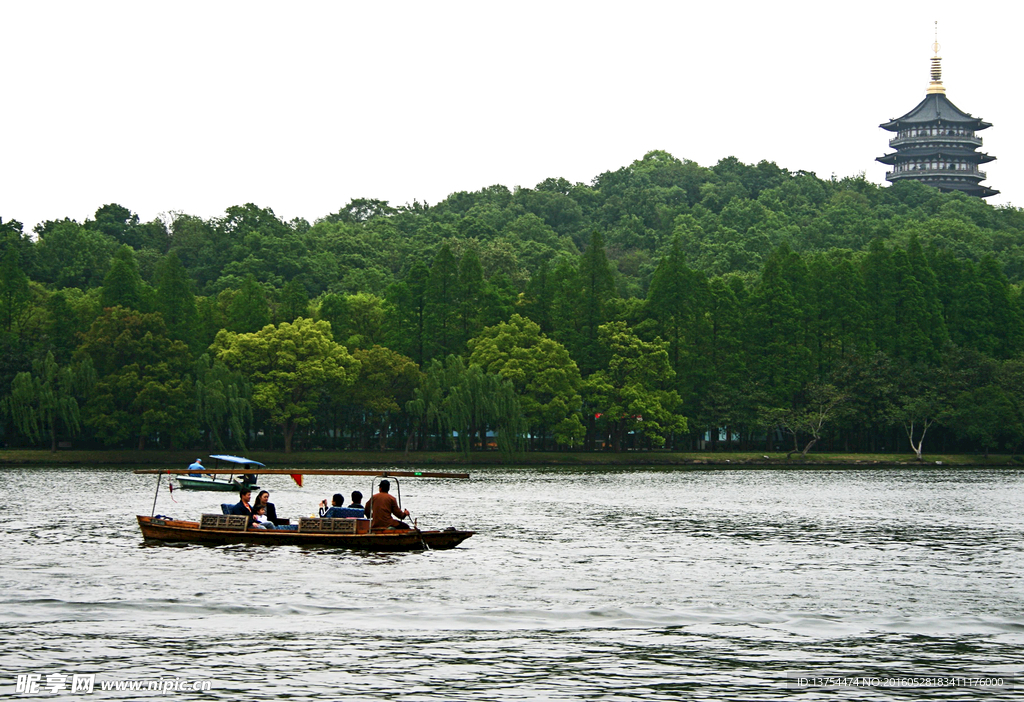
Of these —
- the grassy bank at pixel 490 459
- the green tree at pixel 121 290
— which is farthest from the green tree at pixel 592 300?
the green tree at pixel 121 290

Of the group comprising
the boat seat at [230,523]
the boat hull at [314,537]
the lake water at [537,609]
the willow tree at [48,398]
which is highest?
the willow tree at [48,398]

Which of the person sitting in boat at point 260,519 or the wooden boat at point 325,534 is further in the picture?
the person sitting in boat at point 260,519

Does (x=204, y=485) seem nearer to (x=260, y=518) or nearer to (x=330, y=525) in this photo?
(x=260, y=518)

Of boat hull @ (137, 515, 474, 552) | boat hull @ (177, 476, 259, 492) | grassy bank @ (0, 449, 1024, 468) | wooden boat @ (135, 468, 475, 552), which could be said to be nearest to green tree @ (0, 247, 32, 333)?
grassy bank @ (0, 449, 1024, 468)

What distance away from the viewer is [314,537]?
39156mm

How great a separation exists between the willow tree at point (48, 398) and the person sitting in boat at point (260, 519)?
64453 mm

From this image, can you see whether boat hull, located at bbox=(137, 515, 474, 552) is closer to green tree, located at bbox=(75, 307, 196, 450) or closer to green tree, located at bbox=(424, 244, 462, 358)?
green tree, located at bbox=(75, 307, 196, 450)

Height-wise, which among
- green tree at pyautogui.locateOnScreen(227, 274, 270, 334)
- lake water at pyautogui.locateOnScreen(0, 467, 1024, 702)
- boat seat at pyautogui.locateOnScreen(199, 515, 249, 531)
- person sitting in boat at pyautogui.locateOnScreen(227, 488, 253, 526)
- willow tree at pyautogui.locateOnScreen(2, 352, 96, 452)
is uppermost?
green tree at pyautogui.locateOnScreen(227, 274, 270, 334)

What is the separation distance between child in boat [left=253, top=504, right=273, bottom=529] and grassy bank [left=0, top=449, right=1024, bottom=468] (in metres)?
56.2

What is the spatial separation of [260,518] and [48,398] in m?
66.1

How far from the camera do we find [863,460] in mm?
111625

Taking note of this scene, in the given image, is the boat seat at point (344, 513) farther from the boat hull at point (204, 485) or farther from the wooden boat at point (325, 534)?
the boat hull at point (204, 485)

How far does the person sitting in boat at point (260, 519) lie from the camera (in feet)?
133

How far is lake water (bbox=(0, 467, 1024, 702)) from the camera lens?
2255 cm
